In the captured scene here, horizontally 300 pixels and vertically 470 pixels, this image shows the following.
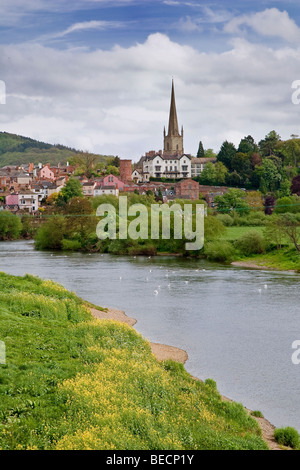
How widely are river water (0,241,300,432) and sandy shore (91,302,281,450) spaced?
14.0 inches

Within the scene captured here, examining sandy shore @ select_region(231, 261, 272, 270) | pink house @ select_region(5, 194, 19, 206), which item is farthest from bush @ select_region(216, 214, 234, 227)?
pink house @ select_region(5, 194, 19, 206)

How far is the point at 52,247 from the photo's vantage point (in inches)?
2613

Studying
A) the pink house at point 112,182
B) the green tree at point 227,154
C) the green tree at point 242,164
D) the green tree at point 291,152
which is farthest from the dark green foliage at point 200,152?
the pink house at point 112,182

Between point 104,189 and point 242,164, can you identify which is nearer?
point 104,189

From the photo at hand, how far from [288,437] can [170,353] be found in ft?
25.1

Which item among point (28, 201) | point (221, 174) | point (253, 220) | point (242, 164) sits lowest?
point (253, 220)

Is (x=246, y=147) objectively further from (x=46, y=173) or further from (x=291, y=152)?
(x=46, y=173)

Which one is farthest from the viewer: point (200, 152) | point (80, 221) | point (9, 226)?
point (200, 152)

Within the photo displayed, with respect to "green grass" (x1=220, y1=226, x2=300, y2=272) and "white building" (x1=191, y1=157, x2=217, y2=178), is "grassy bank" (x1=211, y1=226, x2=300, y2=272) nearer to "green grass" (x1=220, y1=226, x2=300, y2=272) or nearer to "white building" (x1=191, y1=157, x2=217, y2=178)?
"green grass" (x1=220, y1=226, x2=300, y2=272)

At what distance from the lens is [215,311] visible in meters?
27.9

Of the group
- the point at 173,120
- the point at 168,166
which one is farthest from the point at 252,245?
the point at 173,120

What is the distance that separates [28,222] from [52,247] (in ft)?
51.4

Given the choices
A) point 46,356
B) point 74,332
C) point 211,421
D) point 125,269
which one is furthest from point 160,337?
point 125,269

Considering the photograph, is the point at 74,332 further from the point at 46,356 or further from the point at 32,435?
the point at 32,435
